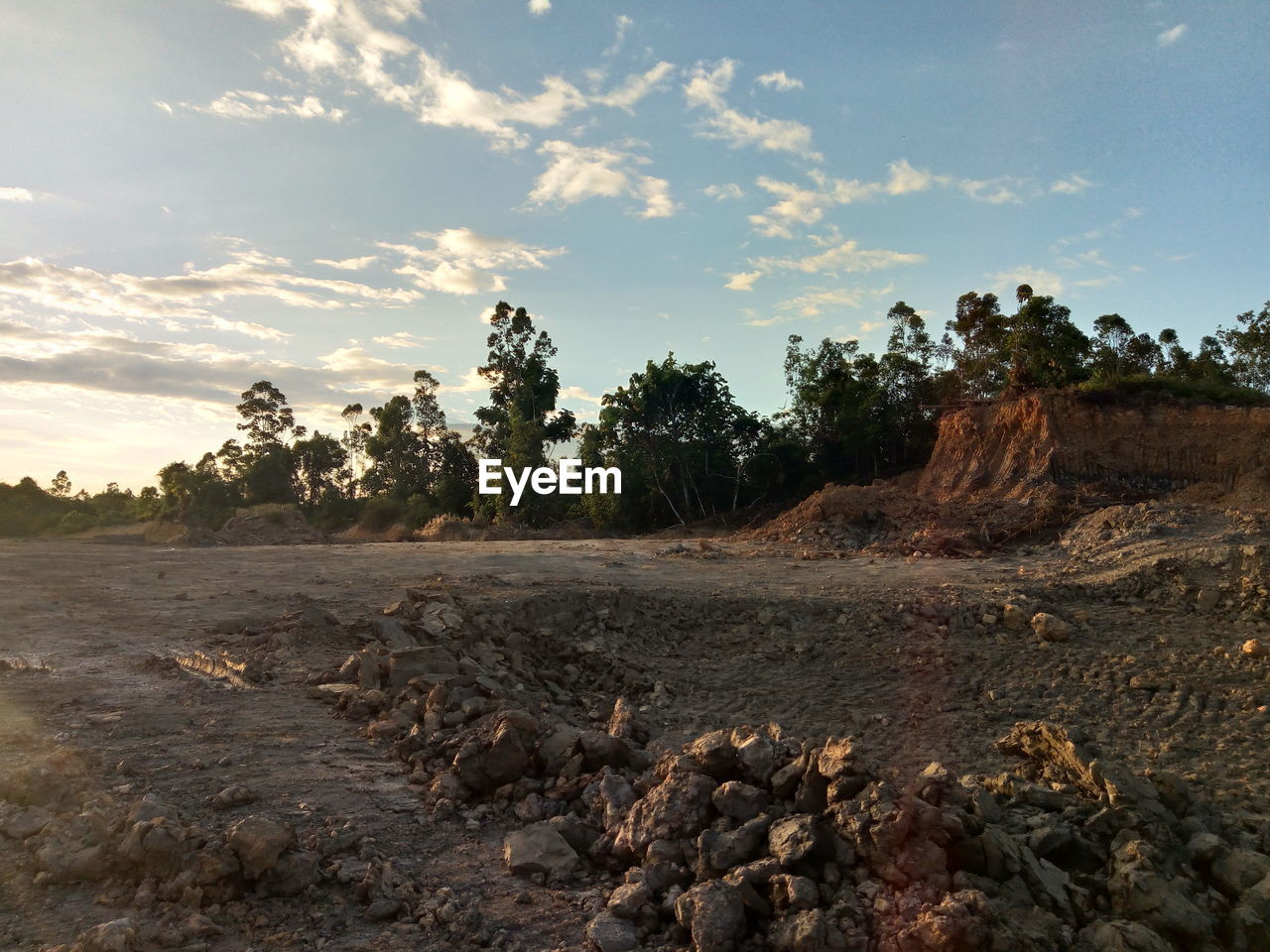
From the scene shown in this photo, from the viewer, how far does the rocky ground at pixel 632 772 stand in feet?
11.7

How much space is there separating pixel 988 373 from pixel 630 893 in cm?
2858

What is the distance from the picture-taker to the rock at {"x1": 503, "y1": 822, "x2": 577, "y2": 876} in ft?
13.6

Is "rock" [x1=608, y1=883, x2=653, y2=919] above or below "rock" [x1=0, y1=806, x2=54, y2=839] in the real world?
below

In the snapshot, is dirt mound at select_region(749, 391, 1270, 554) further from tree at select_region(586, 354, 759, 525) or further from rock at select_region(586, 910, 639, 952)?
rock at select_region(586, 910, 639, 952)

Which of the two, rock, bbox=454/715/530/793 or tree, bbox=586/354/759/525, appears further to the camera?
tree, bbox=586/354/759/525

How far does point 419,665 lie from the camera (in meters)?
7.04

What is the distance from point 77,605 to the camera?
10156 millimetres

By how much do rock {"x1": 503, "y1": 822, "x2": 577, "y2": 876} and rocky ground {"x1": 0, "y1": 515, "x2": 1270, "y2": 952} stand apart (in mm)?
16

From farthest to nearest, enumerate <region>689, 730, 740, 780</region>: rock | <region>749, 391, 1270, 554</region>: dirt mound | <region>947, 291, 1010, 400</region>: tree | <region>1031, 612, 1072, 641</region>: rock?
<region>947, 291, 1010, 400</region>: tree → <region>749, 391, 1270, 554</region>: dirt mound → <region>1031, 612, 1072, 641</region>: rock → <region>689, 730, 740, 780</region>: rock

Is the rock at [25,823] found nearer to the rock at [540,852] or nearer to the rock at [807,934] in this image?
the rock at [540,852]

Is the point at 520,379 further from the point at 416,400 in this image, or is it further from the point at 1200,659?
the point at 1200,659

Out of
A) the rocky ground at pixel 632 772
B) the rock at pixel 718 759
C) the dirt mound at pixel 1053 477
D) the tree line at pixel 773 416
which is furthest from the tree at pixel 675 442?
the rock at pixel 718 759

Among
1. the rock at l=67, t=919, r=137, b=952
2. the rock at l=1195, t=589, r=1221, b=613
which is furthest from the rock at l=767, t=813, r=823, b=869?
the rock at l=1195, t=589, r=1221, b=613

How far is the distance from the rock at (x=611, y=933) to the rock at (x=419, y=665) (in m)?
3.36
